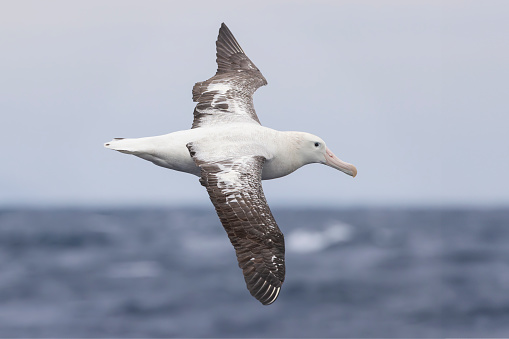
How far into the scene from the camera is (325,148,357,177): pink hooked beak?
40.7 feet

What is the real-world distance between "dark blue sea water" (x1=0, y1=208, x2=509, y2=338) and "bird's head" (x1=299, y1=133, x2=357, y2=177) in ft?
64.7

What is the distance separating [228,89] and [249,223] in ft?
12.1

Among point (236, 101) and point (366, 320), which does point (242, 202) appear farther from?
point (366, 320)

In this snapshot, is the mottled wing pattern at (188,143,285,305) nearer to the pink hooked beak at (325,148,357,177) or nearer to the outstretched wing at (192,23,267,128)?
the outstretched wing at (192,23,267,128)

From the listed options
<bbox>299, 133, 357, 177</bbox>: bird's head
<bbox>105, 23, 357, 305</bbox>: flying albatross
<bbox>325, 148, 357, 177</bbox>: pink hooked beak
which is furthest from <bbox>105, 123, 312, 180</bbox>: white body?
<bbox>325, 148, 357, 177</bbox>: pink hooked beak

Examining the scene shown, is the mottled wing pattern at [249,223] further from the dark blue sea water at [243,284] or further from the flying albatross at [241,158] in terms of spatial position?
the dark blue sea water at [243,284]

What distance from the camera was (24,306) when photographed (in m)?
38.2

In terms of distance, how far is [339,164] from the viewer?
40.9 feet

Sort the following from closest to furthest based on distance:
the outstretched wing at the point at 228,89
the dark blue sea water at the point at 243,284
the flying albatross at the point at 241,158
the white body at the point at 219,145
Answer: the flying albatross at the point at 241,158, the white body at the point at 219,145, the outstretched wing at the point at 228,89, the dark blue sea water at the point at 243,284

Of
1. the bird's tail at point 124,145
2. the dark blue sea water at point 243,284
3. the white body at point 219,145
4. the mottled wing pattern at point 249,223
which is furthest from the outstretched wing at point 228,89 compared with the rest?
the dark blue sea water at point 243,284

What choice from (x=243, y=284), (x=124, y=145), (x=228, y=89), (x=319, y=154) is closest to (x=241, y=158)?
(x=124, y=145)

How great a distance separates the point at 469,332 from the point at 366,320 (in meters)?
4.46

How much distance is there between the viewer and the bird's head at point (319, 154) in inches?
473

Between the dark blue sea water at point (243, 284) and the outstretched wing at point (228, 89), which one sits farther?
the dark blue sea water at point (243, 284)
